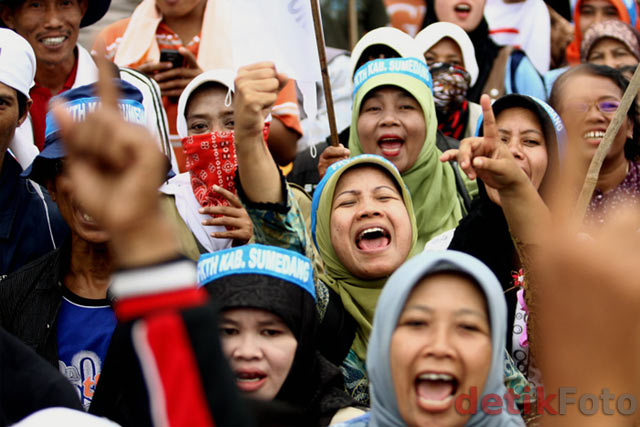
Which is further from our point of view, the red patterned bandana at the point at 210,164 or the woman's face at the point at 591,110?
the woman's face at the point at 591,110

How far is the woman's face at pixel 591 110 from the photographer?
4.68m

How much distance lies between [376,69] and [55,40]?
160 cm

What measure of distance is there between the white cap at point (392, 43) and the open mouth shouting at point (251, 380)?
8.15 ft

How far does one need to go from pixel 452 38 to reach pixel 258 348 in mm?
3089

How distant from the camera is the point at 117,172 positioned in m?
1.61

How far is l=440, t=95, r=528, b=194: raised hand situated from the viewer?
3.24 meters

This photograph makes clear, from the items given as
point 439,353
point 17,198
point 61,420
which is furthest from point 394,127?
point 61,420

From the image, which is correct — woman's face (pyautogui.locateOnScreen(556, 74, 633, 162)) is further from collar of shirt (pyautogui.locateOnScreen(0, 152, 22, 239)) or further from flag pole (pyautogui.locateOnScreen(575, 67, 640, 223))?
collar of shirt (pyautogui.locateOnScreen(0, 152, 22, 239))

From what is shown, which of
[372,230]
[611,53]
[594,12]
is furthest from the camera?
[594,12]

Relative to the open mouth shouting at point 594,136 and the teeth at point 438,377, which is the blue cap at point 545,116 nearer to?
the open mouth shouting at point 594,136

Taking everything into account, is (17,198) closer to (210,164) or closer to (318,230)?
(210,164)

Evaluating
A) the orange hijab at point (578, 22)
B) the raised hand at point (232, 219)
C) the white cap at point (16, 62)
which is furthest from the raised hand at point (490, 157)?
the orange hijab at point (578, 22)

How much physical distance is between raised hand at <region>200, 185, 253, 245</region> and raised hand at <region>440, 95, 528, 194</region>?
108 centimetres

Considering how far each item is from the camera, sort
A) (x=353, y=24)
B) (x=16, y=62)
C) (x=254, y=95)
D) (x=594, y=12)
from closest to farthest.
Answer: (x=254, y=95), (x=16, y=62), (x=594, y=12), (x=353, y=24)
